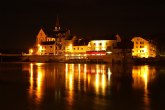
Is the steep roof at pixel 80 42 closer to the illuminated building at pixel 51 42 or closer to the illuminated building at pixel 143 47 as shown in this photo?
the illuminated building at pixel 51 42

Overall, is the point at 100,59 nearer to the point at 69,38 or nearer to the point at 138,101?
the point at 69,38

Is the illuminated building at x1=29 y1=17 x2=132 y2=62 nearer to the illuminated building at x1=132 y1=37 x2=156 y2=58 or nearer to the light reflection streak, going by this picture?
the illuminated building at x1=132 y1=37 x2=156 y2=58

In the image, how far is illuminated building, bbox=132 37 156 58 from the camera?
220 ft

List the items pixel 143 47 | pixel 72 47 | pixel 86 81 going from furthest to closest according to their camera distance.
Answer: pixel 72 47, pixel 143 47, pixel 86 81

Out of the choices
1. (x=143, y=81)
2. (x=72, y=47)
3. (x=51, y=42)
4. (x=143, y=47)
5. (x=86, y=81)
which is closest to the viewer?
(x=86, y=81)

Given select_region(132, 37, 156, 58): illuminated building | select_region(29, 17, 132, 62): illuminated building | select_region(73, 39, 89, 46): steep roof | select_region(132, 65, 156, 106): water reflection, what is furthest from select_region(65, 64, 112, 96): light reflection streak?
select_region(73, 39, 89, 46): steep roof

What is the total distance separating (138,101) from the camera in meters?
13.4

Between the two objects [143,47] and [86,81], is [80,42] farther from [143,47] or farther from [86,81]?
[86,81]

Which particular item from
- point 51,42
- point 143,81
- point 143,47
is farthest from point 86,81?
point 51,42

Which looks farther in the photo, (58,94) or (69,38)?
(69,38)

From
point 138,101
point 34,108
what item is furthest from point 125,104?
point 34,108

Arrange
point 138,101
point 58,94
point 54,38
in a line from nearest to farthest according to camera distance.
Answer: point 138,101, point 58,94, point 54,38

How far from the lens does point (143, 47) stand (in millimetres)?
67375

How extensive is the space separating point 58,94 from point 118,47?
5245cm
